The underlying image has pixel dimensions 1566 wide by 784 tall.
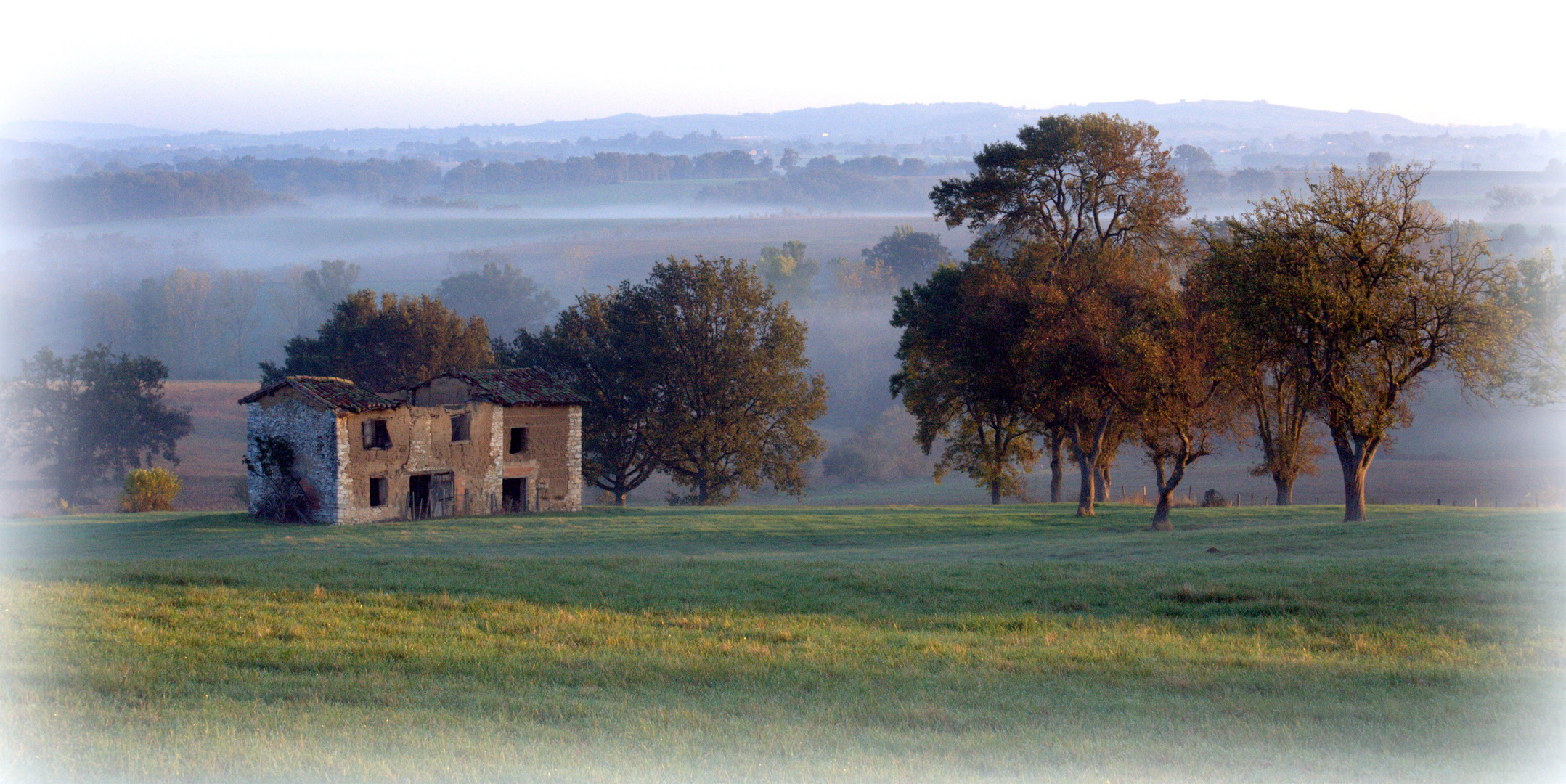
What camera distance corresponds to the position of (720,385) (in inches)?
2096

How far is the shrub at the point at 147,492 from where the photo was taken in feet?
173

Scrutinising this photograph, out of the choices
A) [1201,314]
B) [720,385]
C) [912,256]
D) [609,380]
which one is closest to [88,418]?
[609,380]

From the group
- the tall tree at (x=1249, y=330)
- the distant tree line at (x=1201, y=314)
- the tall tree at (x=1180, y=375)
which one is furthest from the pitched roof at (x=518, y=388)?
the tall tree at (x=1249, y=330)

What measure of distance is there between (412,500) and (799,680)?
32.6 m

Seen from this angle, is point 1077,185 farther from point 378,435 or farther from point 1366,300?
point 378,435

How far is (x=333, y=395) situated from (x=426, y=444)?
13.3 ft

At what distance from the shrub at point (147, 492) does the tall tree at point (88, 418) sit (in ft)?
60.0

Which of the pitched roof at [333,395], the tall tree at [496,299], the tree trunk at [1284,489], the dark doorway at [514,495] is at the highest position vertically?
the tall tree at [496,299]

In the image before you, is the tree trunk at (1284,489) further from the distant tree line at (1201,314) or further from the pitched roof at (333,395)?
the pitched roof at (333,395)

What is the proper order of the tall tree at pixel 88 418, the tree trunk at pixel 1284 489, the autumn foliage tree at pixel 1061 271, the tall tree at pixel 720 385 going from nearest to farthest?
the autumn foliage tree at pixel 1061 271, the tree trunk at pixel 1284 489, the tall tree at pixel 720 385, the tall tree at pixel 88 418

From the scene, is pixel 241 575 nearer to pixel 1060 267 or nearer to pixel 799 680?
pixel 799 680

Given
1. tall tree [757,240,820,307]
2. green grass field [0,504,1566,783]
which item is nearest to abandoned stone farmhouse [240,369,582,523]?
green grass field [0,504,1566,783]

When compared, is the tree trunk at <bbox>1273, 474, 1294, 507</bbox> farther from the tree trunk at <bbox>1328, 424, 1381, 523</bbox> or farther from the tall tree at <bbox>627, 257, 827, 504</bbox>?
the tall tree at <bbox>627, 257, 827, 504</bbox>

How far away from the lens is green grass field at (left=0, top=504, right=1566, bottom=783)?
9203mm
